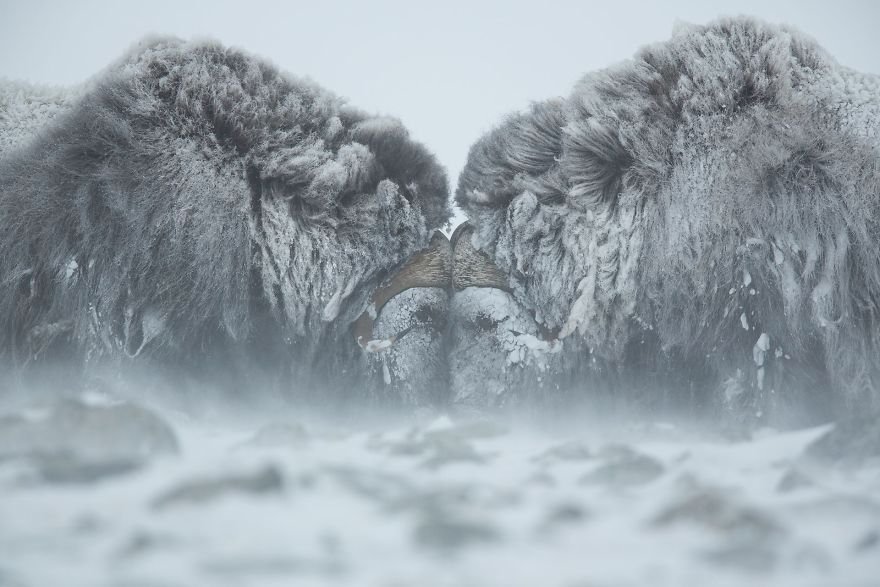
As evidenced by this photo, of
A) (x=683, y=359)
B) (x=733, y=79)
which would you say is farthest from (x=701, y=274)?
(x=733, y=79)

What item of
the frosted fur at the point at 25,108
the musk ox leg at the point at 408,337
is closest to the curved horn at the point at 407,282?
the musk ox leg at the point at 408,337

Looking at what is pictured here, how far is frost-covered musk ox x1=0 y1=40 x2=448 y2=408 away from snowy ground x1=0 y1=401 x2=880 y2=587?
0.80 metres

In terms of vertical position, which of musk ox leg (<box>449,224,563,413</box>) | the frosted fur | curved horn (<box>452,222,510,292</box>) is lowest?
musk ox leg (<box>449,224,563,413</box>)

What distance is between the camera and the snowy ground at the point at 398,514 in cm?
92

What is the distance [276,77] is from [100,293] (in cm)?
81

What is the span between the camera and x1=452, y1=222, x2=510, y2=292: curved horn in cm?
227

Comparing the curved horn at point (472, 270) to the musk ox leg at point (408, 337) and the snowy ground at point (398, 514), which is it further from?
the snowy ground at point (398, 514)

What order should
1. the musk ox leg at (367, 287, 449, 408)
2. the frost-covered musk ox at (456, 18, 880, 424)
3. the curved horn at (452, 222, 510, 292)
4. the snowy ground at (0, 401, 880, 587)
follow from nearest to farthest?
the snowy ground at (0, 401, 880, 587) → the frost-covered musk ox at (456, 18, 880, 424) → the musk ox leg at (367, 287, 449, 408) → the curved horn at (452, 222, 510, 292)

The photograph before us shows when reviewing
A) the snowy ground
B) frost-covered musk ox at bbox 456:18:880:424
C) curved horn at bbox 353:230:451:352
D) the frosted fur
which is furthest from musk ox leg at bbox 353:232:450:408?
the frosted fur

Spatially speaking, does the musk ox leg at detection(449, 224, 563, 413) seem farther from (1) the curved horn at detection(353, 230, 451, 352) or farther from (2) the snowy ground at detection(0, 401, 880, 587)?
(2) the snowy ground at detection(0, 401, 880, 587)

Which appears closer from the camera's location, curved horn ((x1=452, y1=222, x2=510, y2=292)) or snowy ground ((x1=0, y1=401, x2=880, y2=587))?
snowy ground ((x1=0, y1=401, x2=880, y2=587))

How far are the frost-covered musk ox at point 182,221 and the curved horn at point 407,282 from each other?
0.37ft

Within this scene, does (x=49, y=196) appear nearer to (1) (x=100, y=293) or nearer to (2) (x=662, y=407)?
(1) (x=100, y=293)

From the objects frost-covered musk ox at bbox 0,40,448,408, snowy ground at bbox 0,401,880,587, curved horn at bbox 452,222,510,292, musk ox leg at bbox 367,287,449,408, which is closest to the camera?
snowy ground at bbox 0,401,880,587
